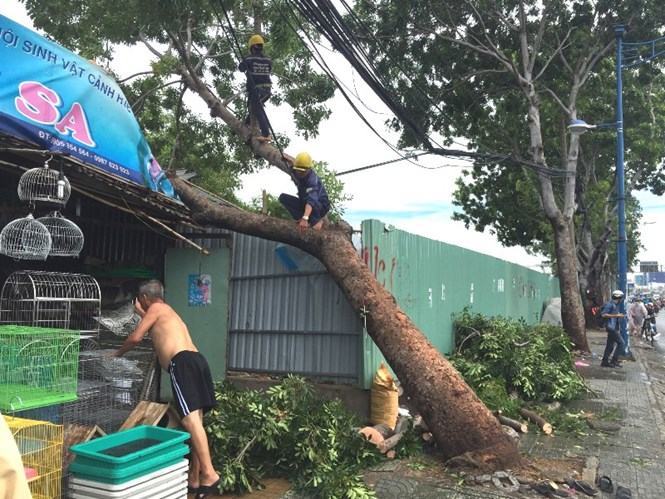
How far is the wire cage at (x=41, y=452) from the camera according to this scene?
11.0ft

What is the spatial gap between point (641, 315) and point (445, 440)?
19.2m

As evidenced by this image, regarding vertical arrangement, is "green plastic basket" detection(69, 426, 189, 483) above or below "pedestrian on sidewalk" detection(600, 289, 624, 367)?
below

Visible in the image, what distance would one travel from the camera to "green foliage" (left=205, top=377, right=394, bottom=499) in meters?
4.65

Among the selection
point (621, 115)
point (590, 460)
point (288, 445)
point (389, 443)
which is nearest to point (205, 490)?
point (288, 445)

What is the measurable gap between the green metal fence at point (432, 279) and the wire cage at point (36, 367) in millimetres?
3343

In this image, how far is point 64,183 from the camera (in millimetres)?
4594

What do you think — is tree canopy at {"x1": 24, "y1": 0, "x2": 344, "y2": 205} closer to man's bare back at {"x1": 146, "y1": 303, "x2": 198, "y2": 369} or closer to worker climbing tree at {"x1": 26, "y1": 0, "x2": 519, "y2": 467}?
worker climbing tree at {"x1": 26, "y1": 0, "x2": 519, "y2": 467}

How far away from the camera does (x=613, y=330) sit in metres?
12.3

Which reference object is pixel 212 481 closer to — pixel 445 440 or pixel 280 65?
pixel 445 440

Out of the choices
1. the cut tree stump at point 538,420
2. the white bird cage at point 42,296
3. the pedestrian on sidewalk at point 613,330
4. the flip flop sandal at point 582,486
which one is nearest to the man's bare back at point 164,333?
the white bird cage at point 42,296

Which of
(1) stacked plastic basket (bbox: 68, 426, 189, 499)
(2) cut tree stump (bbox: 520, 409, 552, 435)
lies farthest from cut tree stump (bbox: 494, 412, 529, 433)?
(1) stacked plastic basket (bbox: 68, 426, 189, 499)

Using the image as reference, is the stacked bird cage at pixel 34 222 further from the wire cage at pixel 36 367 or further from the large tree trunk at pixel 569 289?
the large tree trunk at pixel 569 289

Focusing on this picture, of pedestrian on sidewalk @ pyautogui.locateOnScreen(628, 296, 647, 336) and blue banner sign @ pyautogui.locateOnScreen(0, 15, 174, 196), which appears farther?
pedestrian on sidewalk @ pyautogui.locateOnScreen(628, 296, 647, 336)

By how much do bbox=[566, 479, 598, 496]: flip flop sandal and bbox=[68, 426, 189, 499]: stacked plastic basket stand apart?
3.27 metres
